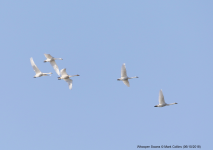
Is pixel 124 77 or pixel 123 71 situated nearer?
pixel 123 71

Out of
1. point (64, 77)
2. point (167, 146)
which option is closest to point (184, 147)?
point (167, 146)

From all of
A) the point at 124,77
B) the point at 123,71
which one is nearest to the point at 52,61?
the point at 123,71

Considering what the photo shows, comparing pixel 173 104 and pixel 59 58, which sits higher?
pixel 59 58

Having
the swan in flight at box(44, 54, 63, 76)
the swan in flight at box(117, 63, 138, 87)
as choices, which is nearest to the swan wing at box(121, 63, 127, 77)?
the swan in flight at box(117, 63, 138, 87)

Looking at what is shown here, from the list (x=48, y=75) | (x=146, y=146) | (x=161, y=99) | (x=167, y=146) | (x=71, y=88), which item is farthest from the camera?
(x=48, y=75)

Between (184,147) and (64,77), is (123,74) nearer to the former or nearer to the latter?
(64,77)

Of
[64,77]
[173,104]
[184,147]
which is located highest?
[64,77]

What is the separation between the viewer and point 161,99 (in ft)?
184

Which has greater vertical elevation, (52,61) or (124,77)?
(52,61)

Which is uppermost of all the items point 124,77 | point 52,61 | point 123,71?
point 52,61

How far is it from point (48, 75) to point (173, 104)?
21.4m

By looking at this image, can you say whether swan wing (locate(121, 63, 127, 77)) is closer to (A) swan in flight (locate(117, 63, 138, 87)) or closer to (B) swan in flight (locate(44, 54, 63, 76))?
(A) swan in flight (locate(117, 63, 138, 87))

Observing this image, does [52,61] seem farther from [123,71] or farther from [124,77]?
[124,77]

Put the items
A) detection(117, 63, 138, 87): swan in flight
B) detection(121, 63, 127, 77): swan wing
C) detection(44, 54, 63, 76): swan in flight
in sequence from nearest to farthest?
detection(121, 63, 127, 77): swan wing → detection(117, 63, 138, 87): swan in flight → detection(44, 54, 63, 76): swan in flight
